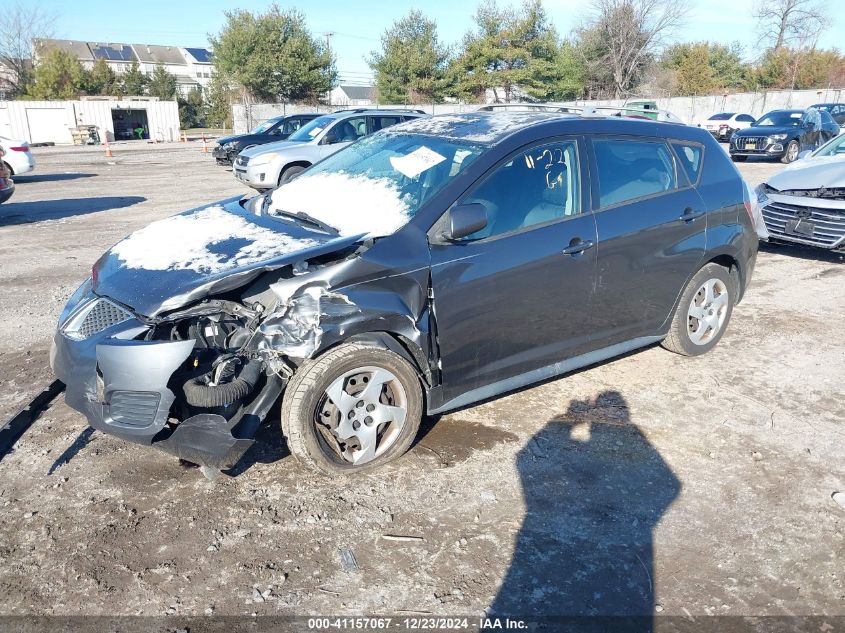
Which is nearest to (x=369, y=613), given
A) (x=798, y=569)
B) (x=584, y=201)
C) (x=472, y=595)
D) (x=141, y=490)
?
(x=472, y=595)

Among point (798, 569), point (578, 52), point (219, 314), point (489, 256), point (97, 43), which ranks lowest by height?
point (798, 569)

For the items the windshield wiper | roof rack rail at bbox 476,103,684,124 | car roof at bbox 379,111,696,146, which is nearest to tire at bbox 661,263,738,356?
car roof at bbox 379,111,696,146

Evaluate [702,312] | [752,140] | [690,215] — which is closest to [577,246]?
[690,215]

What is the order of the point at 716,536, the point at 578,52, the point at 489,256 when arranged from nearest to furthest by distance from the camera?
the point at 716,536
the point at 489,256
the point at 578,52

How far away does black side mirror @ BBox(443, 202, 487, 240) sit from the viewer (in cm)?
349

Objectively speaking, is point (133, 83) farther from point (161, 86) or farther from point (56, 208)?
point (56, 208)

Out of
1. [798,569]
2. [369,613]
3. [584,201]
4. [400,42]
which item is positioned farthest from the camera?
[400,42]

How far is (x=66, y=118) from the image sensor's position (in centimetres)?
3809

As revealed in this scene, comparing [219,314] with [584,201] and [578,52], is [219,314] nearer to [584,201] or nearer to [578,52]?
[584,201]

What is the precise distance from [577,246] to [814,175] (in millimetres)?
5780

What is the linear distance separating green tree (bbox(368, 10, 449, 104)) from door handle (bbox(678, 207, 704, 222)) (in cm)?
4637

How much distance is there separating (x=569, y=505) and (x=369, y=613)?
120 cm

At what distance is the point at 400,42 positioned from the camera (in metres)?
48.2

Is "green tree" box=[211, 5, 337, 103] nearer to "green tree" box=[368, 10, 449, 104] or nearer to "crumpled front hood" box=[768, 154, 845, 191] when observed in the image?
"green tree" box=[368, 10, 449, 104]
